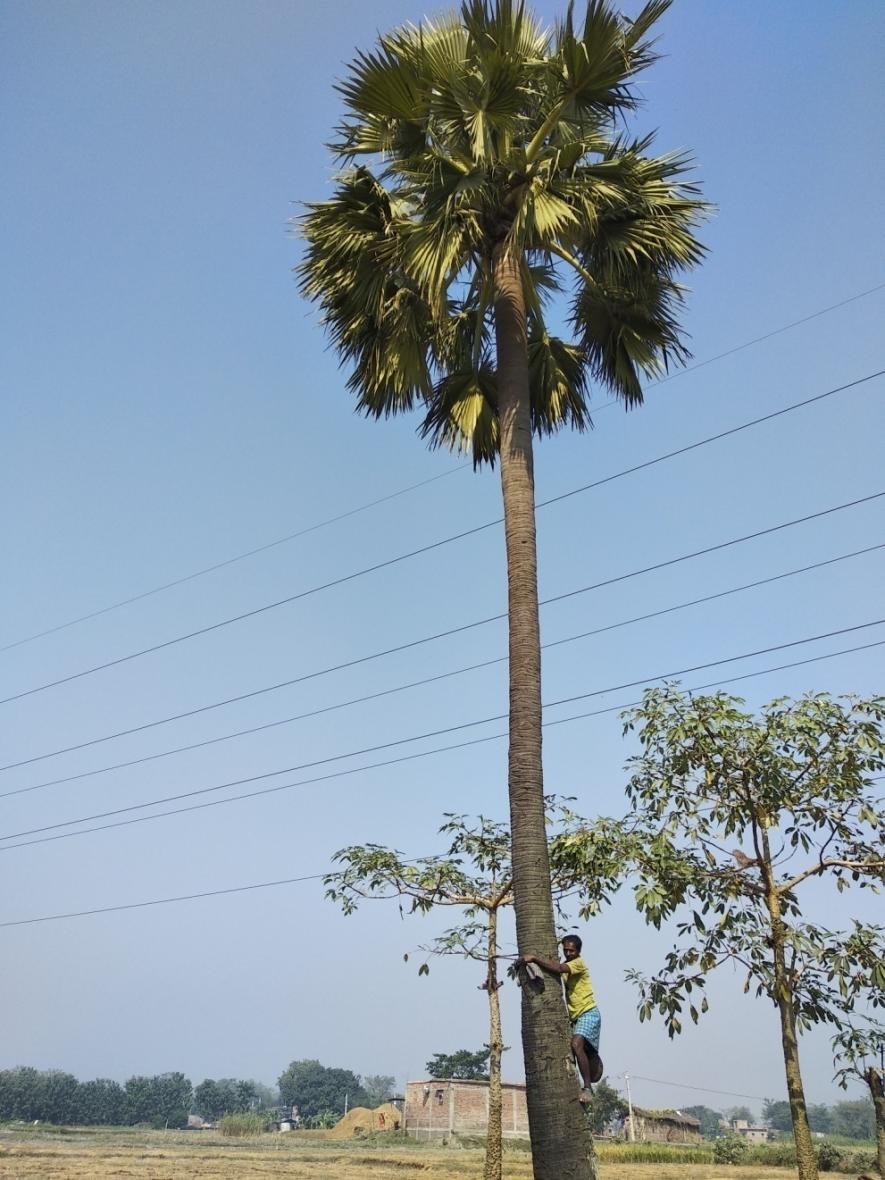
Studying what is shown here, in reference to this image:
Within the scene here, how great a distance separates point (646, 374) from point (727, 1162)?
4218cm

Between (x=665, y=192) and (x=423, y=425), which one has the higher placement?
(x=665, y=192)

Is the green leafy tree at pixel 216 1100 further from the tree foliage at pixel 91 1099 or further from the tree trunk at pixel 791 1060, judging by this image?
the tree trunk at pixel 791 1060

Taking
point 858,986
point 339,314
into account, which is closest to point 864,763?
point 858,986

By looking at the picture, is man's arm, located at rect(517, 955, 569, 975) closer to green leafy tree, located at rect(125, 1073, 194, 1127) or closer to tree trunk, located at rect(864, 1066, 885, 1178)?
tree trunk, located at rect(864, 1066, 885, 1178)

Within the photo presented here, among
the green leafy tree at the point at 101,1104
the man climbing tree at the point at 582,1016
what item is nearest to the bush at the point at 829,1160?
the man climbing tree at the point at 582,1016

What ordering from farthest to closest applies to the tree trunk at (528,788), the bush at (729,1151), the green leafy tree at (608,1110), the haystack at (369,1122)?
the green leafy tree at (608,1110) → the haystack at (369,1122) → the bush at (729,1151) → the tree trunk at (528,788)

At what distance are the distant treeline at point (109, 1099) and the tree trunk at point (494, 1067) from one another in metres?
116

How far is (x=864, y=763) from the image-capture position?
1348cm

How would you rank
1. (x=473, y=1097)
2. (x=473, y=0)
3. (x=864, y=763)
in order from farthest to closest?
(x=473, y=1097) < (x=864, y=763) < (x=473, y=0)

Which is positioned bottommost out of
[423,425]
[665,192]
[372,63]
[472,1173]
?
[472,1173]

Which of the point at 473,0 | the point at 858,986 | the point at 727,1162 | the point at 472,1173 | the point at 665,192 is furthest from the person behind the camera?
the point at 727,1162

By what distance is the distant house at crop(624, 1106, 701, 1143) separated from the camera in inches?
2544

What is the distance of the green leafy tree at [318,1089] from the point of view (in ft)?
528

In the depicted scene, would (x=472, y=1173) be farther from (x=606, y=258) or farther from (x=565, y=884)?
(x=606, y=258)
